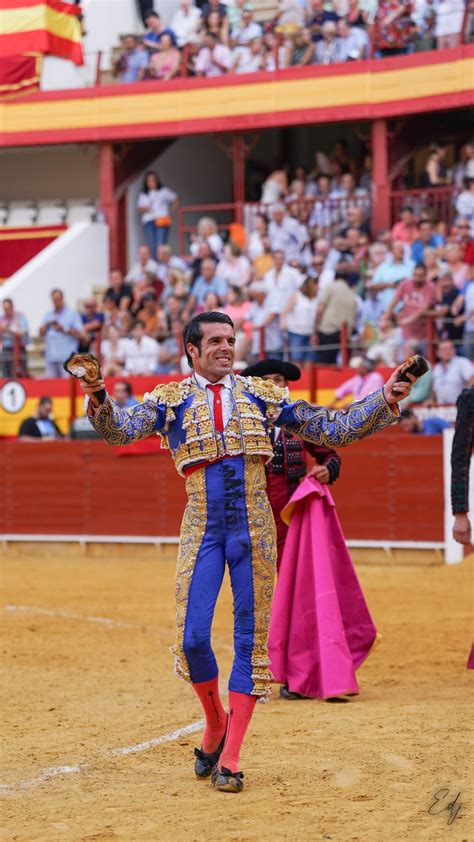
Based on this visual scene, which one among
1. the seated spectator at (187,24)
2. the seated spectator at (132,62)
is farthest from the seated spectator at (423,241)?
the seated spectator at (132,62)

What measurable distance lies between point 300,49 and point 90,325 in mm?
5002

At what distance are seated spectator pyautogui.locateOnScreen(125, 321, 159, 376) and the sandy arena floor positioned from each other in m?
5.26

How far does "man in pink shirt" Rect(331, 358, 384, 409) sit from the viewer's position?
12.4 m

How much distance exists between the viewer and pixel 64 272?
1855 cm

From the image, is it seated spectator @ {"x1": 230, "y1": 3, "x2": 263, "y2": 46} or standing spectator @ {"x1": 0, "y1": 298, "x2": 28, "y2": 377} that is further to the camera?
seated spectator @ {"x1": 230, "y1": 3, "x2": 263, "y2": 46}

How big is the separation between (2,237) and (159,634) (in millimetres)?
12606

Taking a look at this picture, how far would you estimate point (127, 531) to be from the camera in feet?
44.3

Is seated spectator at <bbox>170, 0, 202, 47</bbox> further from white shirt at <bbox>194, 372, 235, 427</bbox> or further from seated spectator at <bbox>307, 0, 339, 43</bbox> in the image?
white shirt at <bbox>194, 372, 235, 427</bbox>

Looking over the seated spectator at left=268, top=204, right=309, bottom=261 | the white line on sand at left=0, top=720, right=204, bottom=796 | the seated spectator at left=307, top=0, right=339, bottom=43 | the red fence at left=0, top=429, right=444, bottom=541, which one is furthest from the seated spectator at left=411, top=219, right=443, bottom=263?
the white line on sand at left=0, top=720, right=204, bottom=796

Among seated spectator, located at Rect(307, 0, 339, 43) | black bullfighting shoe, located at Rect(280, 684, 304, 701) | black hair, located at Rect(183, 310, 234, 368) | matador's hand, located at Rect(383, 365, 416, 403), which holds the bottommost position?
black bullfighting shoe, located at Rect(280, 684, 304, 701)

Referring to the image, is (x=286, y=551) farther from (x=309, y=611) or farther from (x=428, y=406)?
(x=428, y=406)

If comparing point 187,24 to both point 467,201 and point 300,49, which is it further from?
point 467,201

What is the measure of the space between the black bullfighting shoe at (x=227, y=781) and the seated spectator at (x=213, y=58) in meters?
15.0

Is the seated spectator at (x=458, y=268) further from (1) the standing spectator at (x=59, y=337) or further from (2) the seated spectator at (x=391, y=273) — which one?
(1) the standing spectator at (x=59, y=337)
